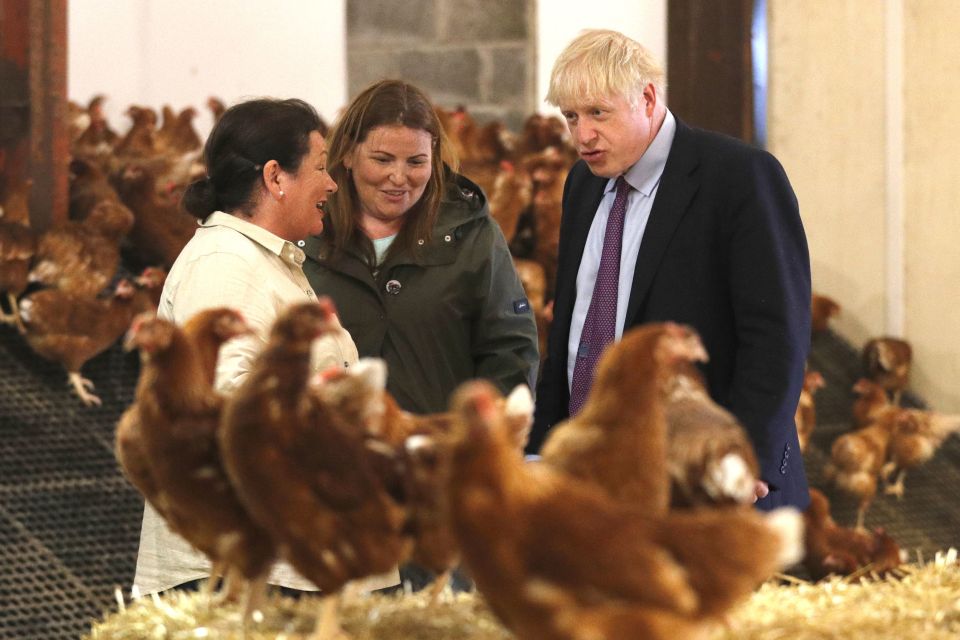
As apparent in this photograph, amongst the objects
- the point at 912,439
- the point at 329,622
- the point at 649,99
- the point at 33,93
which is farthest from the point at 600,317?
the point at 912,439

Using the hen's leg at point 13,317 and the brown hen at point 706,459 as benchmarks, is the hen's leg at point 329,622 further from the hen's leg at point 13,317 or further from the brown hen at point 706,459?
the hen's leg at point 13,317

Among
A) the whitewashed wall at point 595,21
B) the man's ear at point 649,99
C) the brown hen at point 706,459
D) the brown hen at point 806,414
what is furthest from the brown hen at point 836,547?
the brown hen at point 706,459

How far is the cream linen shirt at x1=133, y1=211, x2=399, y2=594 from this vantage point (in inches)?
80.7

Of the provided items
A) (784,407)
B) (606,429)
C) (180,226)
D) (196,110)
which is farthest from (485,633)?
(196,110)

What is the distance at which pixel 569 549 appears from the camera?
1.23 m

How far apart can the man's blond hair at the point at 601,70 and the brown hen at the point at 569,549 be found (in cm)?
105

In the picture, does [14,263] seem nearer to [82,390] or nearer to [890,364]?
[82,390]

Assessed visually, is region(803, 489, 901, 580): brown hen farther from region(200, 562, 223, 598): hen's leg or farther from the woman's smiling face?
region(200, 562, 223, 598): hen's leg

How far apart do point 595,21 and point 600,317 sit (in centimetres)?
391

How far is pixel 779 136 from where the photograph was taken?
Result: 6.16m

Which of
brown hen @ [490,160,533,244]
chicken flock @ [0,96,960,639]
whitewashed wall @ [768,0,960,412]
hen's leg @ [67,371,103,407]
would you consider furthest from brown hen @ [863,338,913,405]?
chicken flock @ [0,96,960,639]

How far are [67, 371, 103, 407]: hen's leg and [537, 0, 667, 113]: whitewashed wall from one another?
9.07 ft

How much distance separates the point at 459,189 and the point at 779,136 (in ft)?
12.3

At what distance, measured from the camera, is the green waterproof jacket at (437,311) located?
2.63 metres
